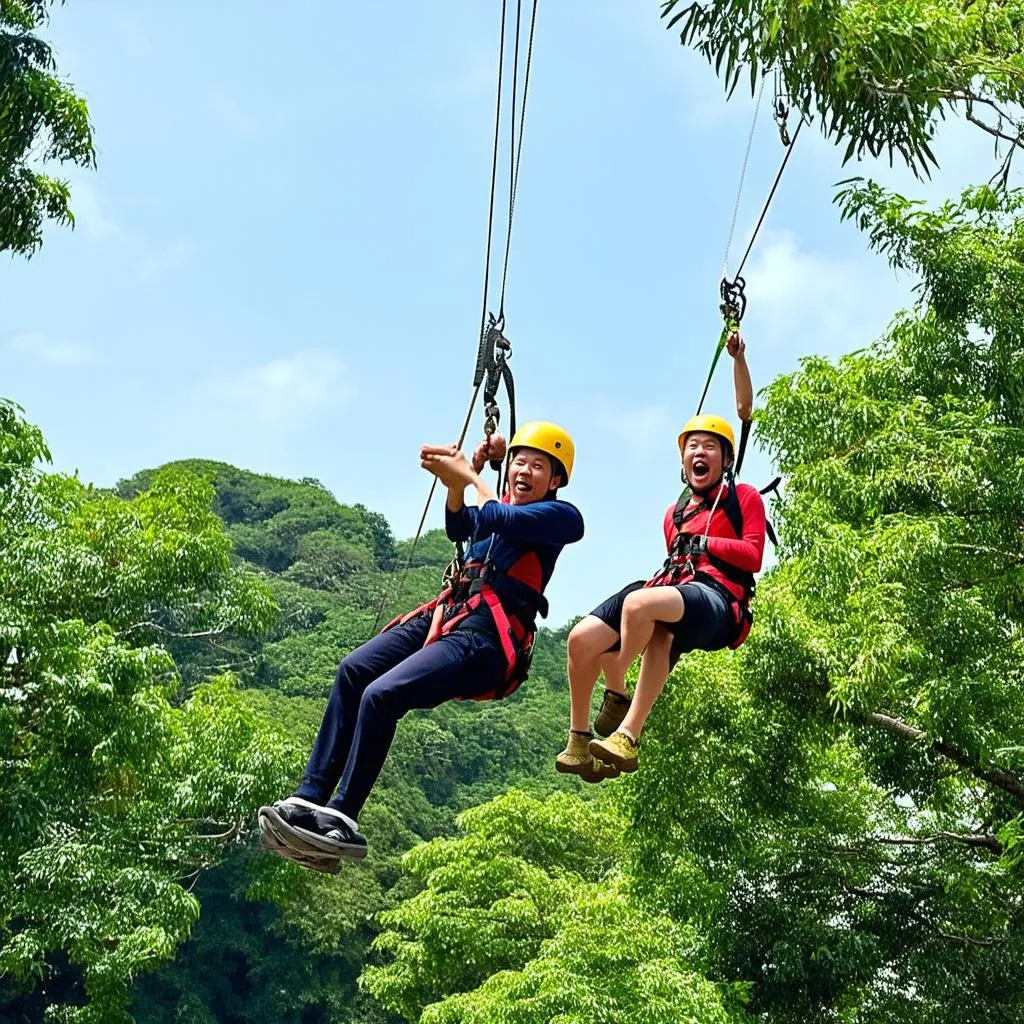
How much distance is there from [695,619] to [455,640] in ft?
2.40

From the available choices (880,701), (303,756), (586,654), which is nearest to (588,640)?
(586,654)

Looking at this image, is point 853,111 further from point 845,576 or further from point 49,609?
point 49,609

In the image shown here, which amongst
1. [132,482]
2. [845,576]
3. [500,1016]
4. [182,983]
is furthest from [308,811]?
[132,482]

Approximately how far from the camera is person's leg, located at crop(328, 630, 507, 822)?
3.77 meters

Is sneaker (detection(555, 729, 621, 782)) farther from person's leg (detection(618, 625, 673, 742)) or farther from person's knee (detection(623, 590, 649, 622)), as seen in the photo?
person's knee (detection(623, 590, 649, 622))

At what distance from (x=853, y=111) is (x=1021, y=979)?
291 inches

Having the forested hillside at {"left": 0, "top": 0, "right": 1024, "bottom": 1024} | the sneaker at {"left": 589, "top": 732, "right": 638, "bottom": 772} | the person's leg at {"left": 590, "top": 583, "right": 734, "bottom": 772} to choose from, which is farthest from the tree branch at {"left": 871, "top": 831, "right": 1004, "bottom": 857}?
the sneaker at {"left": 589, "top": 732, "right": 638, "bottom": 772}

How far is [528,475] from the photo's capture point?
4242 mm

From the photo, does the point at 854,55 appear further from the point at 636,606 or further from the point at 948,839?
the point at 948,839

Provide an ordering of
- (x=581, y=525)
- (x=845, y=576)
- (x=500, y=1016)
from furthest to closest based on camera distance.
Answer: (x=500, y=1016) < (x=845, y=576) < (x=581, y=525)

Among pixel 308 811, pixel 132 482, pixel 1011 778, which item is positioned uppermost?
pixel 132 482

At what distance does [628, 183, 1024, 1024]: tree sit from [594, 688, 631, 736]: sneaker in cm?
465

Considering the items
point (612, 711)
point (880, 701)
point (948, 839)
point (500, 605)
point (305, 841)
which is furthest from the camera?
point (948, 839)

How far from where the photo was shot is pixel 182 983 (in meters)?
32.3
